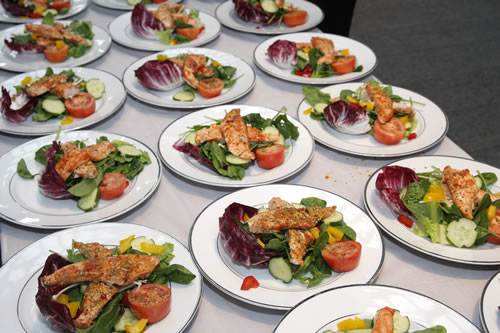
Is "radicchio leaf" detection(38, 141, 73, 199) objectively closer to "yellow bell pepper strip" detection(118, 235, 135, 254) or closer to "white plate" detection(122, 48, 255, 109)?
"yellow bell pepper strip" detection(118, 235, 135, 254)

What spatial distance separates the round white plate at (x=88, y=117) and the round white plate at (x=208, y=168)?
498mm

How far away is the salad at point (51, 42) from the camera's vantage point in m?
3.78

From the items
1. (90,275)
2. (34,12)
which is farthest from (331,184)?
(34,12)

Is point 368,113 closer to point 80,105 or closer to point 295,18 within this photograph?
point 295,18

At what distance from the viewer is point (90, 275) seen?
1.87 meters

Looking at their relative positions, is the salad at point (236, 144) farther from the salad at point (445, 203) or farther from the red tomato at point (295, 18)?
the red tomato at point (295, 18)

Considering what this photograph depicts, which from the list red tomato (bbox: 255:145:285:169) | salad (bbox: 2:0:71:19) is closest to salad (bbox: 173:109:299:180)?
red tomato (bbox: 255:145:285:169)

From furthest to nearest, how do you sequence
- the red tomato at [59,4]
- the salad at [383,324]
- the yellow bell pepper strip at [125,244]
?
the red tomato at [59,4]
the yellow bell pepper strip at [125,244]
the salad at [383,324]

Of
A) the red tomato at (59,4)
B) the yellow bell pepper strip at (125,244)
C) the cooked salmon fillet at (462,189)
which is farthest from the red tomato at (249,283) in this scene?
the red tomato at (59,4)

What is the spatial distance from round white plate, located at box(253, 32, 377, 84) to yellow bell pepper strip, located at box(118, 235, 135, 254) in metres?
1.85

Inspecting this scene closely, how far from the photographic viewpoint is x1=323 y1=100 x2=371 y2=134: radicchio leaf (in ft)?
9.60

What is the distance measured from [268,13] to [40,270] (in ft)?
10.0

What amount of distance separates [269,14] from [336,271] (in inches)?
113

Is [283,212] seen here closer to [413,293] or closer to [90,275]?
[413,293]
